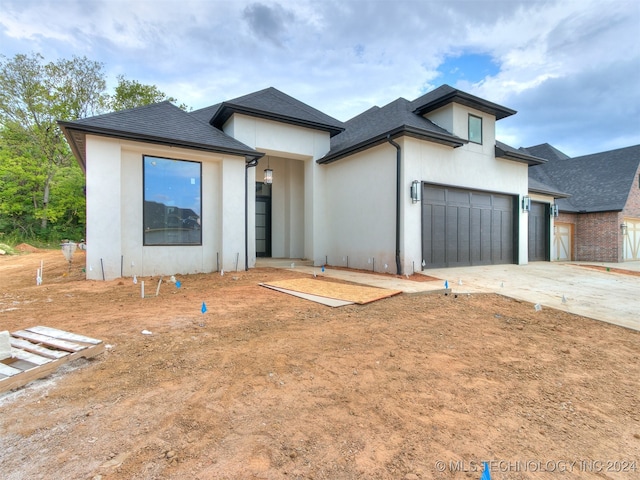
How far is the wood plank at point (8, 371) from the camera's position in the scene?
240 cm

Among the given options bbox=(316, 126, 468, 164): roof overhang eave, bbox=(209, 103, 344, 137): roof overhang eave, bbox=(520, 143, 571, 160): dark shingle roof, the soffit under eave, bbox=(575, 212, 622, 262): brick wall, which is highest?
bbox=(520, 143, 571, 160): dark shingle roof

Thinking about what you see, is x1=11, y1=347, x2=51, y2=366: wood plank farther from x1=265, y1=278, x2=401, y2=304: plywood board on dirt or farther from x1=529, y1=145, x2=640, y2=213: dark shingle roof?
x1=529, y1=145, x2=640, y2=213: dark shingle roof

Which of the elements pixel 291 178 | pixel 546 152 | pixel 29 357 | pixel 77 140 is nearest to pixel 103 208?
pixel 77 140

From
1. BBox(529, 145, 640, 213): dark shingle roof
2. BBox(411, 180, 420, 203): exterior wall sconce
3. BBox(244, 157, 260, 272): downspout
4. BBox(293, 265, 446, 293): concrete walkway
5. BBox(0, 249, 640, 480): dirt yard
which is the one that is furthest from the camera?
BBox(529, 145, 640, 213): dark shingle roof

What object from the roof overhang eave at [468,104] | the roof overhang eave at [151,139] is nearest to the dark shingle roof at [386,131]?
the roof overhang eave at [468,104]

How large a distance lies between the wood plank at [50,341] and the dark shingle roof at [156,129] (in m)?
5.27

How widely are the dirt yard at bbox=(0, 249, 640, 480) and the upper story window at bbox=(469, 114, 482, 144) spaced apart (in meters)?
7.67

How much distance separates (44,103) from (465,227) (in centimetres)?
2670

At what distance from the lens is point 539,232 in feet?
44.4

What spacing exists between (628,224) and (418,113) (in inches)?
563

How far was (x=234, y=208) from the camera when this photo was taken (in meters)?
8.84

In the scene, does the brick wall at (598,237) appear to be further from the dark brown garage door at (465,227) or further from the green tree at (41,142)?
the green tree at (41,142)

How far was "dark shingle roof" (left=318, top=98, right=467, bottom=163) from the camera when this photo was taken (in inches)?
336

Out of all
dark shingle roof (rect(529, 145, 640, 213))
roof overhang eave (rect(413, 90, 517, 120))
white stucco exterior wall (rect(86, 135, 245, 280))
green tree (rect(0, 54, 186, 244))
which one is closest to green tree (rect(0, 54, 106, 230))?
green tree (rect(0, 54, 186, 244))
